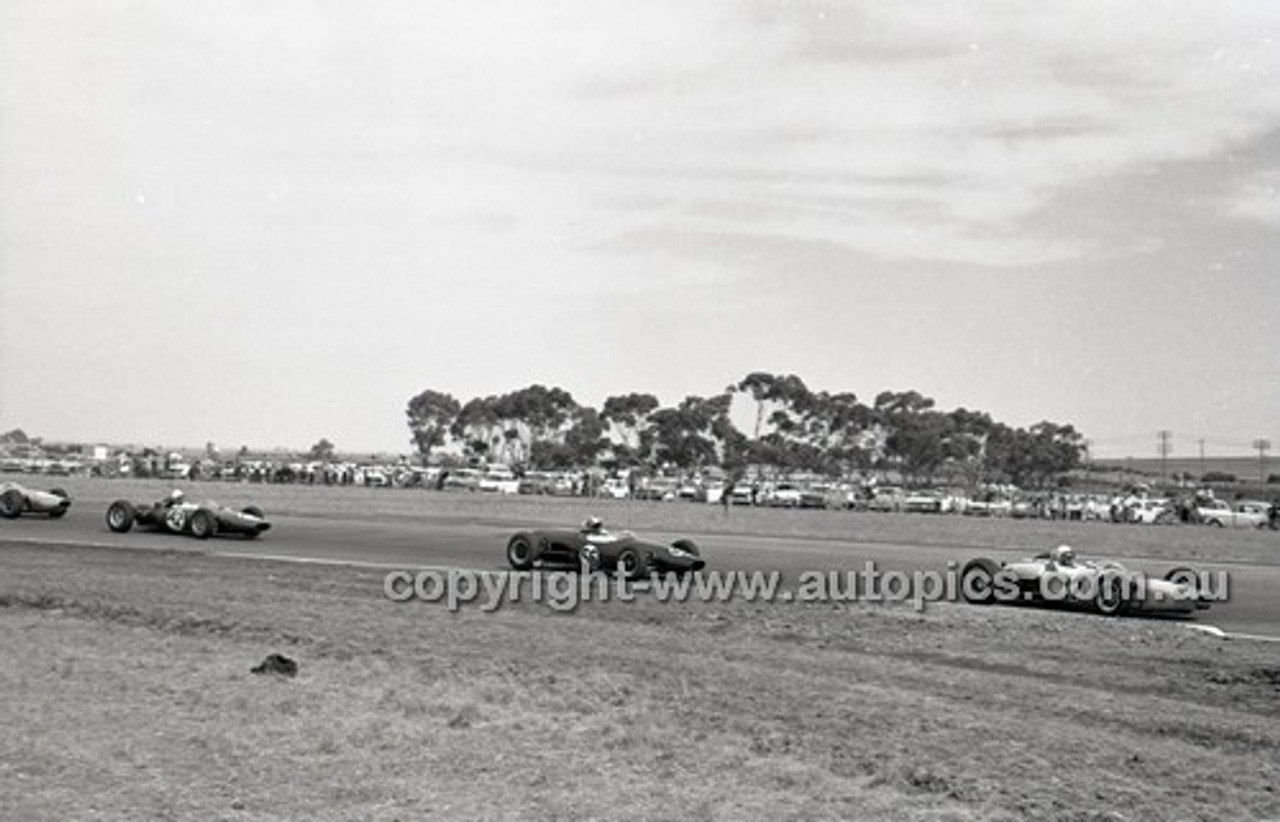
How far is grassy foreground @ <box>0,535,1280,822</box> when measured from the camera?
7.73m

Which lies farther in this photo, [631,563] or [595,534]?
[595,534]

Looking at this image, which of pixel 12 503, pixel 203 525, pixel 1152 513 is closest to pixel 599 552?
pixel 203 525

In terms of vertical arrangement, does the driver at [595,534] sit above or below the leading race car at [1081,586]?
above

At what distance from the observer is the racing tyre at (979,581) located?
67.2 ft

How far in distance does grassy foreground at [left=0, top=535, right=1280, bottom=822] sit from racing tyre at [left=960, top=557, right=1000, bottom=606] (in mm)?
2815

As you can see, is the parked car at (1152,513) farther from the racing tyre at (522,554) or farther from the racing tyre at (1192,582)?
the racing tyre at (522,554)

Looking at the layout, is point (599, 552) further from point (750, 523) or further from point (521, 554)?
point (750, 523)

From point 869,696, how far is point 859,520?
4377 centimetres

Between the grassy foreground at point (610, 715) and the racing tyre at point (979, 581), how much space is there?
111 inches

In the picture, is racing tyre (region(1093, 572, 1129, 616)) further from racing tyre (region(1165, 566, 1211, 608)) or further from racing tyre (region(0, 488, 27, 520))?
racing tyre (region(0, 488, 27, 520))

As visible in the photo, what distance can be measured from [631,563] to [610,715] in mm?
11400

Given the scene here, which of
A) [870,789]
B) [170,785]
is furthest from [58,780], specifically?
[870,789]

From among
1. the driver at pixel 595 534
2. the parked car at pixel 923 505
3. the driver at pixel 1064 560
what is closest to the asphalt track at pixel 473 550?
the driver at pixel 1064 560

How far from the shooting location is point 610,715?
10336 mm
